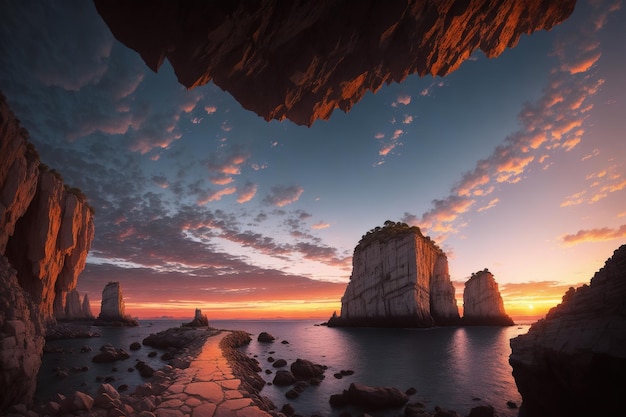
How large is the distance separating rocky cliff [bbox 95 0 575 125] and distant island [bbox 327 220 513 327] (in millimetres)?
55124

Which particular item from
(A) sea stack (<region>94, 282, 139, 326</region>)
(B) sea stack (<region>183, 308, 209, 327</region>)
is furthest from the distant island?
(A) sea stack (<region>94, 282, 139, 326</region>)

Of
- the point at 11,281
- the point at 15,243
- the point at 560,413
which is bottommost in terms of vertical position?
the point at 560,413

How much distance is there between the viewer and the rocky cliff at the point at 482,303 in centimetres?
7150

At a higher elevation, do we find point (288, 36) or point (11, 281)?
point (288, 36)

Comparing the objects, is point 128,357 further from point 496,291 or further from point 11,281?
point 496,291

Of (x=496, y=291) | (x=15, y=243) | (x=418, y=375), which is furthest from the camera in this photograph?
(x=496, y=291)

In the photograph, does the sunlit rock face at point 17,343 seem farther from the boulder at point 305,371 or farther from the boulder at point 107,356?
the boulder at point 107,356

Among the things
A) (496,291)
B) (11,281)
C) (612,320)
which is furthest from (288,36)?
(496,291)

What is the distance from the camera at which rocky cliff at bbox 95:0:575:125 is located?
7426 millimetres

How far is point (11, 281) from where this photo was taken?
11188 millimetres

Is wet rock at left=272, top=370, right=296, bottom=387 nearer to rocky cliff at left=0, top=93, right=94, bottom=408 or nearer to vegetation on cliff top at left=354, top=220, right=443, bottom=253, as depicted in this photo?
rocky cliff at left=0, top=93, right=94, bottom=408

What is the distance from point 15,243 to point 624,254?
53.7m

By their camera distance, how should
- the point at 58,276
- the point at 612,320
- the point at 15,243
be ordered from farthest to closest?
the point at 58,276, the point at 15,243, the point at 612,320

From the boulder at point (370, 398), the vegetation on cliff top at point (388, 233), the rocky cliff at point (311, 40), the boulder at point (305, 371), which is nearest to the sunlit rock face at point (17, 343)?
the rocky cliff at point (311, 40)
